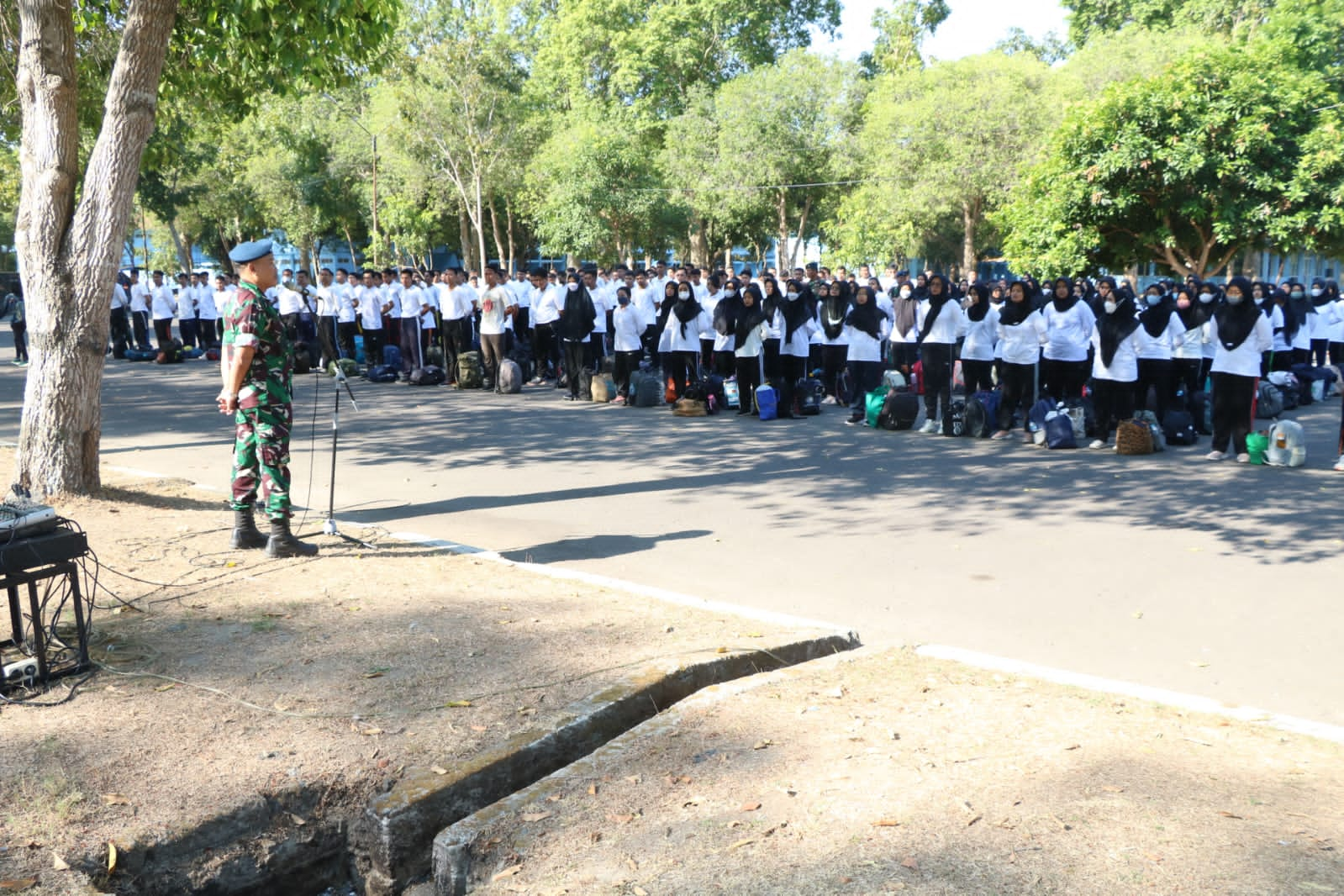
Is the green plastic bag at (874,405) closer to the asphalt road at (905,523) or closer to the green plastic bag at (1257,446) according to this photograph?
the asphalt road at (905,523)

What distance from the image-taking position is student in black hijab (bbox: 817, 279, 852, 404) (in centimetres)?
1552

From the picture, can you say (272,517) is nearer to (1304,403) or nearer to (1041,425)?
(1041,425)

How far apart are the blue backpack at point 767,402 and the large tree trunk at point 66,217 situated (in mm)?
8201

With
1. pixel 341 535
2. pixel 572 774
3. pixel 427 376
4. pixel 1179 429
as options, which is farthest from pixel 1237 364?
pixel 427 376

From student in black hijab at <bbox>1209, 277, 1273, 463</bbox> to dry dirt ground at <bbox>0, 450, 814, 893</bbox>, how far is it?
25.9ft

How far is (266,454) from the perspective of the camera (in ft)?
23.5

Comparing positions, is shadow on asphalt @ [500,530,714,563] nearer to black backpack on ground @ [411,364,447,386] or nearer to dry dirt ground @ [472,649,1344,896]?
dry dirt ground @ [472,649,1344,896]

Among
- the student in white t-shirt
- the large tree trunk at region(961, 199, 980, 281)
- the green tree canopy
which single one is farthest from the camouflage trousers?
the large tree trunk at region(961, 199, 980, 281)

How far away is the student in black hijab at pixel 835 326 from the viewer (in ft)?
50.9

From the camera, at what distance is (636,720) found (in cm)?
488

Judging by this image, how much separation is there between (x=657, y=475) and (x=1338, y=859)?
7630mm

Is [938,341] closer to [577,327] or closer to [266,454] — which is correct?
[577,327]

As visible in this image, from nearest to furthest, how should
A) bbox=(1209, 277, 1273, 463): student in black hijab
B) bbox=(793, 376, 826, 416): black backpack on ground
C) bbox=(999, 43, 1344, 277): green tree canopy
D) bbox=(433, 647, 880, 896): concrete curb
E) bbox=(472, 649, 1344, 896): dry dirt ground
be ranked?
bbox=(472, 649, 1344, 896): dry dirt ground → bbox=(433, 647, 880, 896): concrete curb → bbox=(1209, 277, 1273, 463): student in black hijab → bbox=(793, 376, 826, 416): black backpack on ground → bbox=(999, 43, 1344, 277): green tree canopy

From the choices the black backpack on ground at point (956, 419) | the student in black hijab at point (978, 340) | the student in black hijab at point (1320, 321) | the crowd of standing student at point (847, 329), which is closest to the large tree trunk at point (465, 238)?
the crowd of standing student at point (847, 329)
